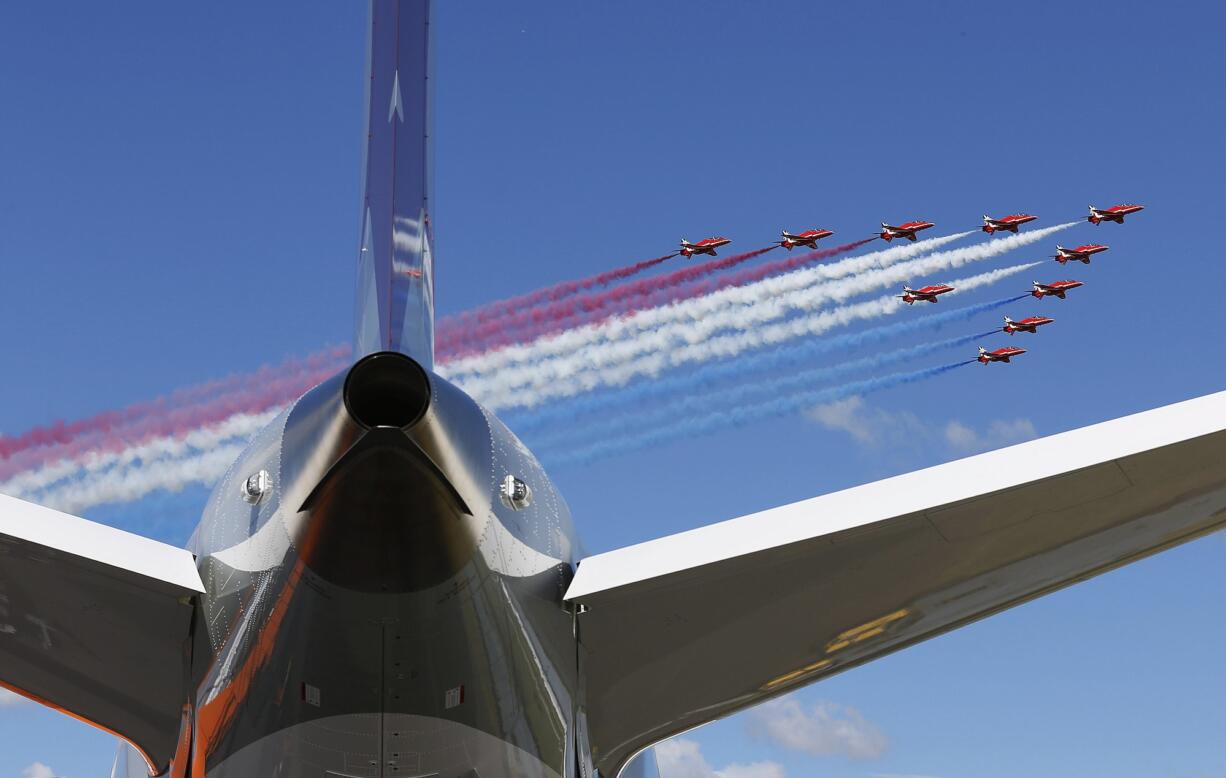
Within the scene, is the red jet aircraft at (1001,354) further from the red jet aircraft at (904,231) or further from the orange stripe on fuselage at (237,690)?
the orange stripe on fuselage at (237,690)

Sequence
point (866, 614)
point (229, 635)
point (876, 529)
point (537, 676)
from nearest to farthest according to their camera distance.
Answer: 1. point (229, 635)
2. point (537, 676)
3. point (876, 529)
4. point (866, 614)

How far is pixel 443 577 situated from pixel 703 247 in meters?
48.9

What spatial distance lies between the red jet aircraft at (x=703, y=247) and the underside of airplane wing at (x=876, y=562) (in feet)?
146

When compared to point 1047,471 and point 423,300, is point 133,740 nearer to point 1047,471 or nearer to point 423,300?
point 423,300

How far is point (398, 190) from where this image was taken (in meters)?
10.2

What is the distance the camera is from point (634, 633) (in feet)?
33.3

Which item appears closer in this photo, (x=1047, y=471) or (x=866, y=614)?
(x=1047, y=471)

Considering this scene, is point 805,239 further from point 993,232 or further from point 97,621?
point 97,621

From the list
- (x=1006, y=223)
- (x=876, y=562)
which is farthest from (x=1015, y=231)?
(x=876, y=562)

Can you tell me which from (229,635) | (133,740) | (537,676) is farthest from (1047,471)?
(133,740)

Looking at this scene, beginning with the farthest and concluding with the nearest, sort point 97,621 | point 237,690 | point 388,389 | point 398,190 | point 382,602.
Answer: point 398,190
point 97,621
point 237,690
point 382,602
point 388,389

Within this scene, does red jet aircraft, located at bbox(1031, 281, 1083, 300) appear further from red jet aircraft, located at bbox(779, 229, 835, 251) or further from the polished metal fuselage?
the polished metal fuselage

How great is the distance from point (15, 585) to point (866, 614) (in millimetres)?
5597

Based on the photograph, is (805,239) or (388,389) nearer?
(388,389)
